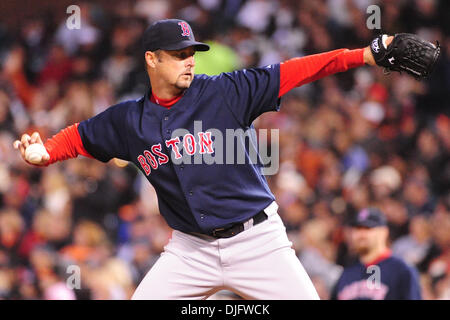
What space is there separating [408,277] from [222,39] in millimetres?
4841

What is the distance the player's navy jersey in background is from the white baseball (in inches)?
90.6

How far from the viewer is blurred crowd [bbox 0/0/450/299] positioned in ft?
20.6

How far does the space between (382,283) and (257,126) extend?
3.41 metres

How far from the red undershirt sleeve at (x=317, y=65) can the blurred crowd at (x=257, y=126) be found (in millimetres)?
2866

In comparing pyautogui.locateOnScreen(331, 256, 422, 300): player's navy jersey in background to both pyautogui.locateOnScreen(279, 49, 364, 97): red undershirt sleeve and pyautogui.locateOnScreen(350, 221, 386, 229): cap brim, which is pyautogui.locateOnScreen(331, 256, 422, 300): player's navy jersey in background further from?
pyautogui.locateOnScreen(279, 49, 364, 97): red undershirt sleeve

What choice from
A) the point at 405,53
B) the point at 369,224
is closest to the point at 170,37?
the point at 405,53

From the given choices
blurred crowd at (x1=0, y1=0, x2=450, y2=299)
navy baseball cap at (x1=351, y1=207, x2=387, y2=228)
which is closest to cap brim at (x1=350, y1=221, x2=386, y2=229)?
navy baseball cap at (x1=351, y1=207, x2=387, y2=228)

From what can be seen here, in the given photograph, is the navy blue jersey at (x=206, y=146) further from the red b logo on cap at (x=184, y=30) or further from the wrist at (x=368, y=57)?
the wrist at (x=368, y=57)

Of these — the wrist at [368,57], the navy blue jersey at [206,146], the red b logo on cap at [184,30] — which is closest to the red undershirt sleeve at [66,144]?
the navy blue jersey at [206,146]

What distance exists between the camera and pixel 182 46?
3459mm
